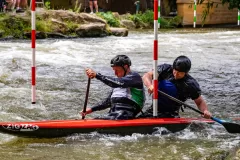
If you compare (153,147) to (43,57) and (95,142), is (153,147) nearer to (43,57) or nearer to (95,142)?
(95,142)

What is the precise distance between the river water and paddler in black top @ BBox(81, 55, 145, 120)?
276mm

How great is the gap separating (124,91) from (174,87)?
1.65ft

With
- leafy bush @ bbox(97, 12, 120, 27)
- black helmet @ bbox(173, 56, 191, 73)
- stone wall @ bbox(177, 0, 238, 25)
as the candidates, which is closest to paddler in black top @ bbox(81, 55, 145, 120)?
black helmet @ bbox(173, 56, 191, 73)

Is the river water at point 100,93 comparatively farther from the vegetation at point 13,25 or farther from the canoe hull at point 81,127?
the vegetation at point 13,25

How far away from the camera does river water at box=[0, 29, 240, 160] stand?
15.1ft

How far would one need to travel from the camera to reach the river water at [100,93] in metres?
4.60

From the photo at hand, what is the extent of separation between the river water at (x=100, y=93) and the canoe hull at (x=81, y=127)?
2.4 inches

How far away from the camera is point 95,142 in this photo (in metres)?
4.85

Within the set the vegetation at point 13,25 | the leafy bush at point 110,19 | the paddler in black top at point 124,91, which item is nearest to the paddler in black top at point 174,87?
the paddler in black top at point 124,91

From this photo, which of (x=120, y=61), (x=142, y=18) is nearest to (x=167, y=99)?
(x=120, y=61)

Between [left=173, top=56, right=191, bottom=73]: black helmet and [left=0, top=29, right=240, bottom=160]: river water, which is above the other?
[left=173, top=56, right=191, bottom=73]: black helmet

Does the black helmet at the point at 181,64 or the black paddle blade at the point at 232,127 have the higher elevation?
the black helmet at the point at 181,64

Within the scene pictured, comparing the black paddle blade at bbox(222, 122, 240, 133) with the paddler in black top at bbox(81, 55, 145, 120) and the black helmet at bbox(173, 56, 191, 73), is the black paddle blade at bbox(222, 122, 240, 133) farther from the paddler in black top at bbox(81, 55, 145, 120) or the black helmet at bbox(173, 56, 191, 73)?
the paddler in black top at bbox(81, 55, 145, 120)

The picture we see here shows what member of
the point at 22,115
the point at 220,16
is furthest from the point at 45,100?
the point at 220,16
